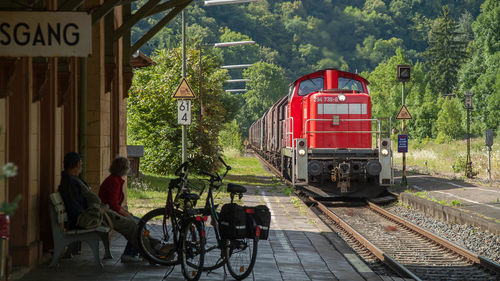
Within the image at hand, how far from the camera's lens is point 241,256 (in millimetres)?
8141

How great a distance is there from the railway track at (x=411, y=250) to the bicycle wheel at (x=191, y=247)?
10.4 feet

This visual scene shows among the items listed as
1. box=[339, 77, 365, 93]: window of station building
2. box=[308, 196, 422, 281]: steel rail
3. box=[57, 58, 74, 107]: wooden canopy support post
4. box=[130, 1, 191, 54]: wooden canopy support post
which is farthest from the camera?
box=[339, 77, 365, 93]: window of station building

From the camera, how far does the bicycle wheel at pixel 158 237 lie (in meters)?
8.46

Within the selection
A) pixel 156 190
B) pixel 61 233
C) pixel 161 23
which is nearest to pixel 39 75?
pixel 61 233

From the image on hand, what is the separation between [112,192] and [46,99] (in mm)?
1434

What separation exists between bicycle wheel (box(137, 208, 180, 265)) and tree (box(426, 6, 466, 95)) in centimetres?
9552

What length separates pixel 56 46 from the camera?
629 cm

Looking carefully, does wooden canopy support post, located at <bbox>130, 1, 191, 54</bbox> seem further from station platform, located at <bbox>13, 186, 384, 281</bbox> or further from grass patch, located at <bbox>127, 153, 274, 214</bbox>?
station platform, located at <bbox>13, 186, 384, 281</bbox>

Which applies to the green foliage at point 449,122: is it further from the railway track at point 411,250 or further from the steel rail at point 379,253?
the steel rail at point 379,253

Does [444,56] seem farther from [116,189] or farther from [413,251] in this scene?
[116,189]

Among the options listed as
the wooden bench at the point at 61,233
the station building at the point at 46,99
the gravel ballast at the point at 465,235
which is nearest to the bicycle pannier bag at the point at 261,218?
the wooden bench at the point at 61,233

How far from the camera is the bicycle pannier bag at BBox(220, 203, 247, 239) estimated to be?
7.96m

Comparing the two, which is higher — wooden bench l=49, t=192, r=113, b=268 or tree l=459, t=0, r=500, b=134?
tree l=459, t=0, r=500, b=134

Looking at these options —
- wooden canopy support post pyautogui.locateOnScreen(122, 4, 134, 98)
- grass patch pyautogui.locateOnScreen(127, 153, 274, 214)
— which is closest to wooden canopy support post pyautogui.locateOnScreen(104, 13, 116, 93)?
wooden canopy support post pyautogui.locateOnScreen(122, 4, 134, 98)
